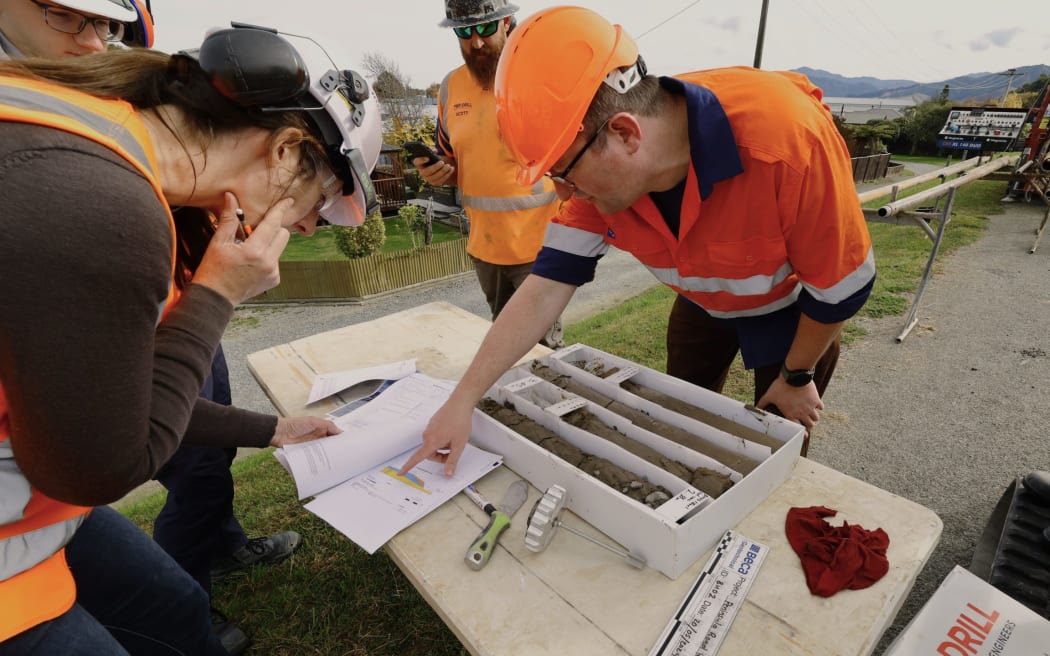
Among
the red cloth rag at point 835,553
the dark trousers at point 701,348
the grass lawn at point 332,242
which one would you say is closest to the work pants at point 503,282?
the dark trousers at point 701,348

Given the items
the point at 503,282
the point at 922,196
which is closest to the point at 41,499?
the point at 503,282

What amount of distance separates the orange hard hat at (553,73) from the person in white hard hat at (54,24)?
1.92m

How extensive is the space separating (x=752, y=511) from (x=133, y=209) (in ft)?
4.97

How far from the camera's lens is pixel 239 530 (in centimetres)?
244

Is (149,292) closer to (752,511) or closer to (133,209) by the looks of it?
(133,209)

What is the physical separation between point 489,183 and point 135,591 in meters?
2.77

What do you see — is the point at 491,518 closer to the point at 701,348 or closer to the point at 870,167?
the point at 701,348

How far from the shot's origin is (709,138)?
1.37 m

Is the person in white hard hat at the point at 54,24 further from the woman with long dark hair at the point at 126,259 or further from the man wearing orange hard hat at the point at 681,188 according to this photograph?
the man wearing orange hard hat at the point at 681,188

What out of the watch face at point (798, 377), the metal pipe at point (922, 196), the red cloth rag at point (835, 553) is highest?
the metal pipe at point (922, 196)

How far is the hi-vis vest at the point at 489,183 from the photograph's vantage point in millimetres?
3314

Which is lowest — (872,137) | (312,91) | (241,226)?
(872,137)

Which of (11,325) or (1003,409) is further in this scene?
(1003,409)

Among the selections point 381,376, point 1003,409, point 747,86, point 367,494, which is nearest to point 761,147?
point 747,86
